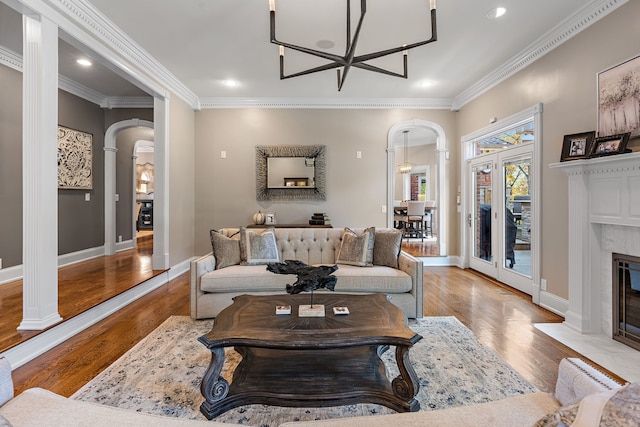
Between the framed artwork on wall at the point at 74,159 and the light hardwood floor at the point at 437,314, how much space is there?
2495 mm

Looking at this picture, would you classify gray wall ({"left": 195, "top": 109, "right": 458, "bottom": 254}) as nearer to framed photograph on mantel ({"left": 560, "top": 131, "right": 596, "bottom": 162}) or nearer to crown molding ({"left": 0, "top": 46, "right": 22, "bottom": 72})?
crown molding ({"left": 0, "top": 46, "right": 22, "bottom": 72})

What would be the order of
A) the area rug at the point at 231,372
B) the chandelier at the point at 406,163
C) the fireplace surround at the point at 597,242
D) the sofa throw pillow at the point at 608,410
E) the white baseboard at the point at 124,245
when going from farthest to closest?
the chandelier at the point at 406,163, the white baseboard at the point at 124,245, the fireplace surround at the point at 597,242, the area rug at the point at 231,372, the sofa throw pillow at the point at 608,410

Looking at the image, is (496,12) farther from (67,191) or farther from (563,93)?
(67,191)

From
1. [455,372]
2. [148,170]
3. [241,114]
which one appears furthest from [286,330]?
[148,170]

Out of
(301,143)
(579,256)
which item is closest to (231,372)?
(579,256)

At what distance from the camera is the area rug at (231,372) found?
177cm

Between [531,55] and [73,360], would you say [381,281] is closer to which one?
[73,360]

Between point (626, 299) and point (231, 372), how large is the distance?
3314 mm

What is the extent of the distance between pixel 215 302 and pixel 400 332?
2.05 m

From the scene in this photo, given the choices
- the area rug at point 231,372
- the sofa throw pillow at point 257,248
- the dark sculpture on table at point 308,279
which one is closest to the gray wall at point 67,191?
the area rug at point 231,372

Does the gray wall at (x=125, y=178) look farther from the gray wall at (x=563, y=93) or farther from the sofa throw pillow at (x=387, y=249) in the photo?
the gray wall at (x=563, y=93)

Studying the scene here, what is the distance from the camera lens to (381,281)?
121 inches

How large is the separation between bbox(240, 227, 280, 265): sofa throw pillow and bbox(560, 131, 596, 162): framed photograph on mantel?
325 centimetres

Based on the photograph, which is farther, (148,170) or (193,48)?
(148,170)
